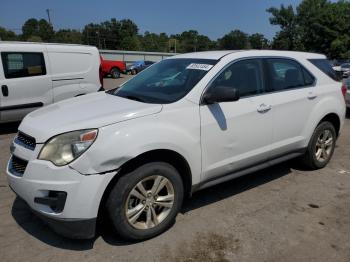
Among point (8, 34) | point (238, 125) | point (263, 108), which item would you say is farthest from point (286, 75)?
point (8, 34)

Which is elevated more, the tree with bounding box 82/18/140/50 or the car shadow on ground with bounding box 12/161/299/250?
the tree with bounding box 82/18/140/50

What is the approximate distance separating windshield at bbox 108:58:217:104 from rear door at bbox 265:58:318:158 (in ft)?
3.11

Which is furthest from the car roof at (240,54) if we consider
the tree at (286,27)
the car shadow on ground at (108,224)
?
the tree at (286,27)

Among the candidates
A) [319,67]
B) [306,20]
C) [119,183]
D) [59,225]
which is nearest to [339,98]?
[319,67]

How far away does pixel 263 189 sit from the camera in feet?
15.1

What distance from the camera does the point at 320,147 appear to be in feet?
17.1

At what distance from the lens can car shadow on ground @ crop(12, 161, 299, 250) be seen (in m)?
3.34

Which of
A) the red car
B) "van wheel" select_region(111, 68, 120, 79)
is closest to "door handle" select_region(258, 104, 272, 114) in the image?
the red car

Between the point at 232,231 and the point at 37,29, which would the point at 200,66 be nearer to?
the point at 232,231

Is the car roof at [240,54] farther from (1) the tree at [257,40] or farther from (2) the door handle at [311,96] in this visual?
(1) the tree at [257,40]

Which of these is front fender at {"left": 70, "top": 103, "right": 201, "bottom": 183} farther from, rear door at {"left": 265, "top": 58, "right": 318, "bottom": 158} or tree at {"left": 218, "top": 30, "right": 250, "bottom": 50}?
tree at {"left": 218, "top": 30, "right": 250, "bottom": 50}

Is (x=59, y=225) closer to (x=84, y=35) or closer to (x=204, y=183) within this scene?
(x=204, y=183)

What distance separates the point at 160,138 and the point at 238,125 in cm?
103

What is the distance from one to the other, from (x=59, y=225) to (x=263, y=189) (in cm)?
261
